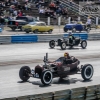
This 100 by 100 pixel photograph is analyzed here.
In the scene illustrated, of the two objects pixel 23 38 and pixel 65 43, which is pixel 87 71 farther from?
pixel 23 38

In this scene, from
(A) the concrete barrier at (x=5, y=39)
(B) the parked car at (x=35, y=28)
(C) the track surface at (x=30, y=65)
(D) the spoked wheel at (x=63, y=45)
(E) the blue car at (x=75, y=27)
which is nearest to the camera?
(C) the track surface at (x=30, y=65)

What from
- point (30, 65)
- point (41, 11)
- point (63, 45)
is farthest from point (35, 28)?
point (30, 65)

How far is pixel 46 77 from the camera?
50.6 ft

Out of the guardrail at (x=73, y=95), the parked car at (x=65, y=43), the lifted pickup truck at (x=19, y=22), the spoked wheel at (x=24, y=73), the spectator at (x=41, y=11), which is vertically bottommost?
the guardrail at (x=73, y=95)

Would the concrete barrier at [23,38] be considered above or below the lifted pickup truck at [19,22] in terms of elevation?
below

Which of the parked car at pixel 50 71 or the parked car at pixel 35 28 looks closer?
the parked car at pixel 50 71

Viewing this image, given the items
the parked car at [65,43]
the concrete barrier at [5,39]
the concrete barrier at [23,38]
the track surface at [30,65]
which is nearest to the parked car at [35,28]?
the concrete barrier at [23,38]

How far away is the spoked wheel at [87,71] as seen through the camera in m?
16.6

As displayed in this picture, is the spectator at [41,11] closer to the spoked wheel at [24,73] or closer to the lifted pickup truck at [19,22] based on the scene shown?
the lifted pickup truck at [19,22]

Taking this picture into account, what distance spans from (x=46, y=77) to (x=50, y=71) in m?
0.29

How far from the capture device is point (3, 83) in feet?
52.4

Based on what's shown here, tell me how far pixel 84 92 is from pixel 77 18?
38.3 metres

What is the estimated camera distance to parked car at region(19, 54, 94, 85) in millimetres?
15406

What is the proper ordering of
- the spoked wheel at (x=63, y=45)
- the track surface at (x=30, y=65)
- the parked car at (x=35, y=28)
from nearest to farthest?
the track surface at (x=30, y=65), the spoked wheel at (x=63, y=45), the parked car at (x=35, y=28)
